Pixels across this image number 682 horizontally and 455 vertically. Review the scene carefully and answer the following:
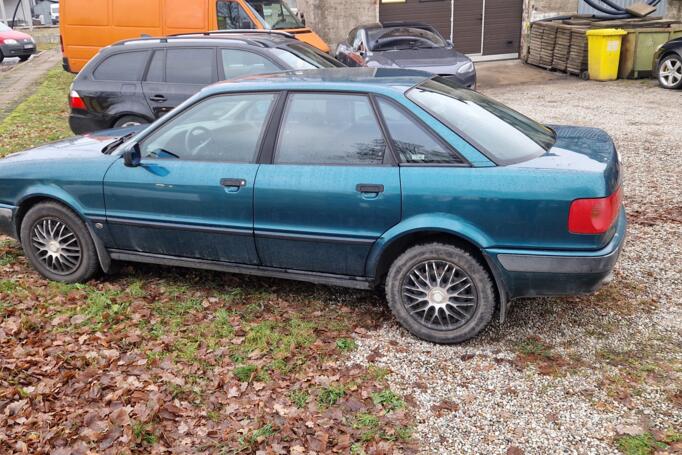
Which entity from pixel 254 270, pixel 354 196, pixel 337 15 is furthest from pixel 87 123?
pixel 337 15

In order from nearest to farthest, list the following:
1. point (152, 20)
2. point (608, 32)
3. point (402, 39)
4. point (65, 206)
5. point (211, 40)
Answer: point (65, 206) < point (211, 40) < point (402, 39) < point (152, 20) < point (608, 32)

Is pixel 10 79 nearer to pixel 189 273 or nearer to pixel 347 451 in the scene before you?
pixel 189 273

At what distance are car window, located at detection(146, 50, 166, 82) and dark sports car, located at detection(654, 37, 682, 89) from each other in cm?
987

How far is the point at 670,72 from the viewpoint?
12.9 metres

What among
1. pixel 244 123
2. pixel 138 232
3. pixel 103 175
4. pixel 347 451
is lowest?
pixel 347 451

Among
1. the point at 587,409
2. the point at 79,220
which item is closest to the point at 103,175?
the point at 79,220

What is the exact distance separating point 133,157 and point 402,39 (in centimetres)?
872

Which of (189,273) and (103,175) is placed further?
(189,273)

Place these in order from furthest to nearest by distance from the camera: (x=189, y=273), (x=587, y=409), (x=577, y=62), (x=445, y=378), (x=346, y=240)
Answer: (x=577, y=62) → (x=189, y=273) → (x=346, y=240) → (x=445, y=378) → (x=587, y=409)

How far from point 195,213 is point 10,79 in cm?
1572

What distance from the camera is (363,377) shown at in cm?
391

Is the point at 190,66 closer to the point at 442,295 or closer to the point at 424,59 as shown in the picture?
the point at 424,59

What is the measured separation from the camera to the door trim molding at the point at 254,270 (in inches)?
173

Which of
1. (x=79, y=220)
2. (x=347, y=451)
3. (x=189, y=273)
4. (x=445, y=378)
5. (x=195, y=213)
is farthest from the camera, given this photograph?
(x=189, y=273)
